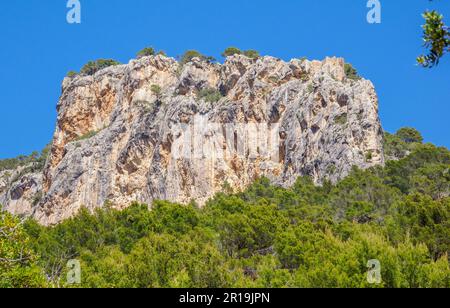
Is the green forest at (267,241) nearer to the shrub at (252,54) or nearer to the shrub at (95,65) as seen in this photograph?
the shrub at (252,54)

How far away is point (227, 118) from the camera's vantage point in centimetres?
7862

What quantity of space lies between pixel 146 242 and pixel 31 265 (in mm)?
13715

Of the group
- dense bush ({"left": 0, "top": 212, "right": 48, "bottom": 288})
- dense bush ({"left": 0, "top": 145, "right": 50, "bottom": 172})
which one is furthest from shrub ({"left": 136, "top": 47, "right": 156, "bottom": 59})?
dense bush ({"left": 0, "top": 212, "right": 48, "bottom": 288})

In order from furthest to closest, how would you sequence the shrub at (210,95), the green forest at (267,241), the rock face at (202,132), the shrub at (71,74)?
the shrub at (71,74) < the shrub at (210,95) < the rock face at (202,132) < the green forest at (267,241)

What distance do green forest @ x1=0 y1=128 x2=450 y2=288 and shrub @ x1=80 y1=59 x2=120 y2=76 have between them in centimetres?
4259

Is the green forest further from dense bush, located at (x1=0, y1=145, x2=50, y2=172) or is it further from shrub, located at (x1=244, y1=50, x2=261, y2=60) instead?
dense bush, located at (x1=0, y1=145, x2=50, y2=172)

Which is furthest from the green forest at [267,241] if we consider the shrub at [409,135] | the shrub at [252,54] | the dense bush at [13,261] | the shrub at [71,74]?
the shrub at [71,74]

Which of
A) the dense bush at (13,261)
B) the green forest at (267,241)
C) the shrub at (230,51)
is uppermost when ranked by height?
the shrub at (230,51)

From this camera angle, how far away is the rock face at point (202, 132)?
7200 centimetres

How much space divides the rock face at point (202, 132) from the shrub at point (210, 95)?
0.55ft

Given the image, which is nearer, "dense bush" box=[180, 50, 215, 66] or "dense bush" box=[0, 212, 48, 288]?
"dense bush" box=[0, 212, 48, 288]

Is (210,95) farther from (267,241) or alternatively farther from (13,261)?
(13,261)

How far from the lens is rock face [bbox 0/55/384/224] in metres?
72.0
